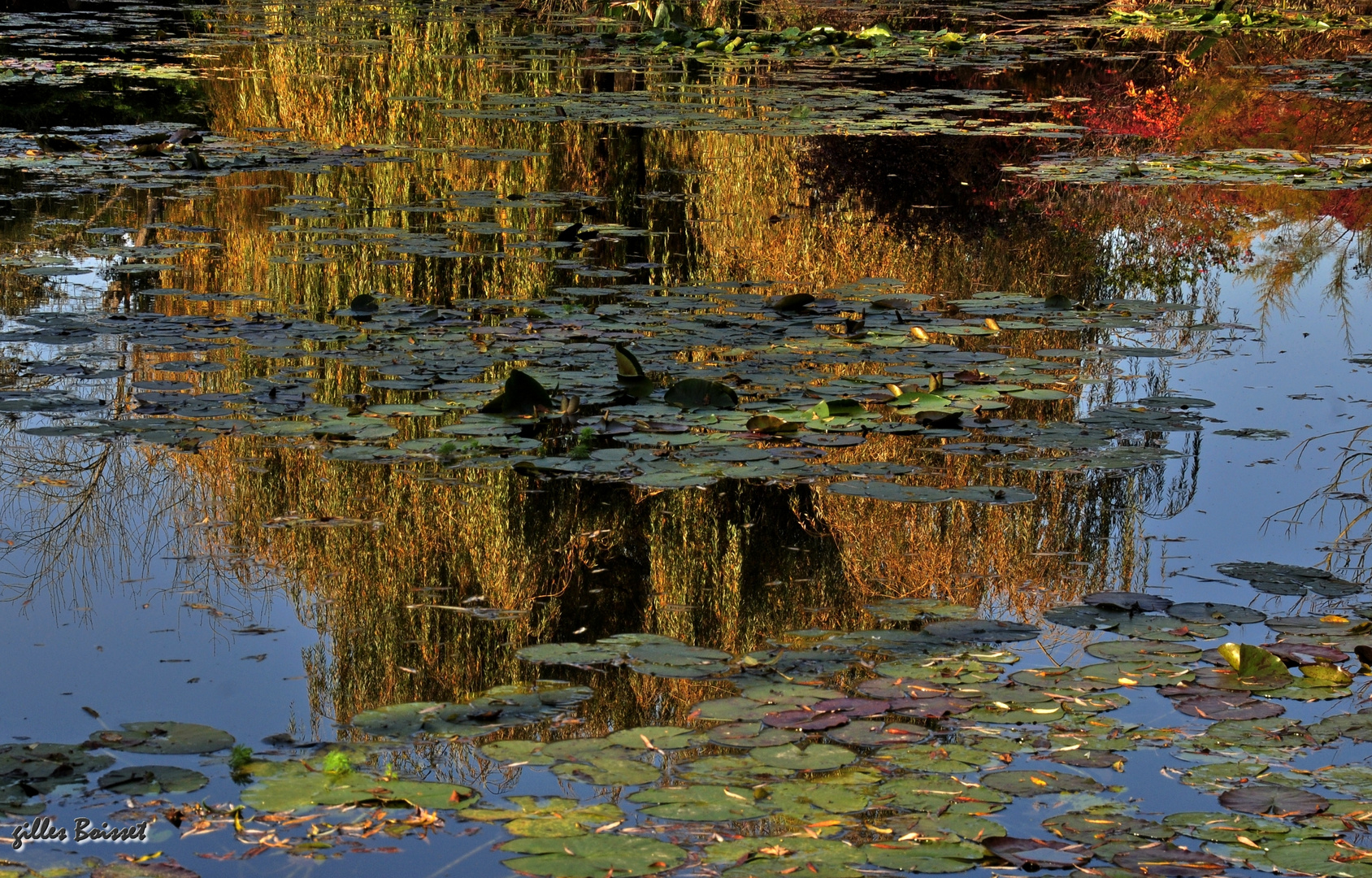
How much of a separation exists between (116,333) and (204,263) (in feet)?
3.39

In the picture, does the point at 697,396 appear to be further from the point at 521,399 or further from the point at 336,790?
the point at 336,790

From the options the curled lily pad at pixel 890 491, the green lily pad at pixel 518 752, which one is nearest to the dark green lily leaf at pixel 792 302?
the curled lily pad at pixel 890 491

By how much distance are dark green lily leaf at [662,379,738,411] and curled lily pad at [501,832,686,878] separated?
2.19 m

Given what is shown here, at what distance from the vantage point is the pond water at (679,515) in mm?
2090

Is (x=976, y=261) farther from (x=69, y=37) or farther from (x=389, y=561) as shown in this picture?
(x=69, y=37)

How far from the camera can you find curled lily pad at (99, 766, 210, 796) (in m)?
2.08

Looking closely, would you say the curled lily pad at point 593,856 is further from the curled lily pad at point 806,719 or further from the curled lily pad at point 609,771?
the curled lily pad at point 806,719

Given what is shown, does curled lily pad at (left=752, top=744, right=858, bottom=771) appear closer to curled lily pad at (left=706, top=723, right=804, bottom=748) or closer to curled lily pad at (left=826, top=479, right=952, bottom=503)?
curled lily pad at (left=706, top=723, right=804, bottom=748)

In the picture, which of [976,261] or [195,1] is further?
[195,1]

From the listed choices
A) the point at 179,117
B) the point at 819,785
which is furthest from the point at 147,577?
the point at 179,117

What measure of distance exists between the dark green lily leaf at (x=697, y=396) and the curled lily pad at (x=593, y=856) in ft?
7.18

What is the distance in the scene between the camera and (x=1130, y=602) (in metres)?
2.96

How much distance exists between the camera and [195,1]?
64.1 ft

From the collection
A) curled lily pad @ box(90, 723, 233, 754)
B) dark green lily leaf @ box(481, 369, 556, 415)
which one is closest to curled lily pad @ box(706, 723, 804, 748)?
curled lily pad @ box(90, 723, 233, 754)
